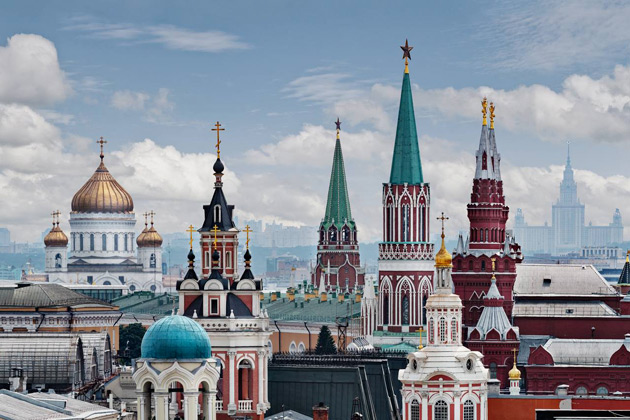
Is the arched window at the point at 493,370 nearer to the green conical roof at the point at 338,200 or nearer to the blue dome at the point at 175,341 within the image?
the blue dome at the point at 175,341

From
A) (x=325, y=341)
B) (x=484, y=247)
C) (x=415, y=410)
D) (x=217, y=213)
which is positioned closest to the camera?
(x=415, y=410)

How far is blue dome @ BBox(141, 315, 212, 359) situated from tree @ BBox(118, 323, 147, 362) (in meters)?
74.9

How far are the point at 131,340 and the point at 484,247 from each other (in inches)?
1609

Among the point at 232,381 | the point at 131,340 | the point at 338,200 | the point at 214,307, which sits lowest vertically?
the point at 131,340

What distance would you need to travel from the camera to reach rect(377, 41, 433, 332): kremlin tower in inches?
5103

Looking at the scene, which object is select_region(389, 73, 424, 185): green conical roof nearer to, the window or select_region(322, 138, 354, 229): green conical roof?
select_region(322, 138, 354, 229): green conical roof

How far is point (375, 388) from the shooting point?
8612cm

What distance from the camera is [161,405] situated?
57094 mm

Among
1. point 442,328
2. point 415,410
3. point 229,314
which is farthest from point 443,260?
point 229,314

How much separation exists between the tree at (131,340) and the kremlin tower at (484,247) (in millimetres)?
28195

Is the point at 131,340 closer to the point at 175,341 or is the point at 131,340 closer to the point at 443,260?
the point at 443,260

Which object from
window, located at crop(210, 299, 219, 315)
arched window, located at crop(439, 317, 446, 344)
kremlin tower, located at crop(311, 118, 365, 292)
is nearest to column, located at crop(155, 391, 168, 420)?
arched window, located at crop(439, 317, 446, 344)

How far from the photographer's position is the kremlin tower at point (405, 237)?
129625 millimetres

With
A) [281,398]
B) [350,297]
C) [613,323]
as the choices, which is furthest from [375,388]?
[350,297]
